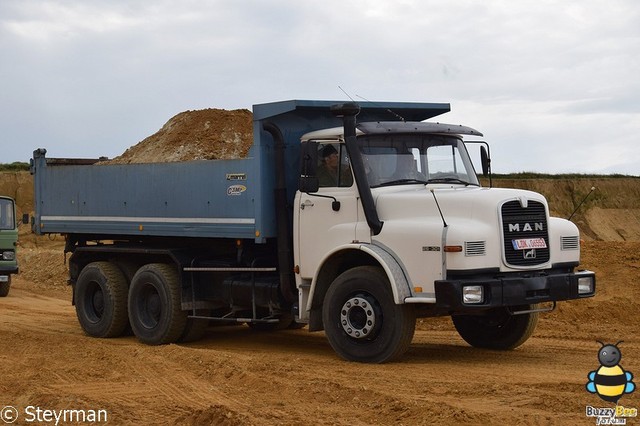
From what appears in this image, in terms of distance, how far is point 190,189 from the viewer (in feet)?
46.3

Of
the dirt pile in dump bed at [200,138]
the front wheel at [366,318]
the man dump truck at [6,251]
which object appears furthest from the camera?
the man dump truck at [6,251]

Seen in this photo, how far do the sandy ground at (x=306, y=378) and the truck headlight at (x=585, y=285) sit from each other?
805mm

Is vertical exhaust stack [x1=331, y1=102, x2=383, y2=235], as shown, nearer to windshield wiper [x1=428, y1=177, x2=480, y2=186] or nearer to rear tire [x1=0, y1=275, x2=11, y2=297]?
windshield wiper [x1=428, y1=177, x2=480, y2=186]

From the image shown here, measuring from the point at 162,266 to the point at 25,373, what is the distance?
12.6 ft

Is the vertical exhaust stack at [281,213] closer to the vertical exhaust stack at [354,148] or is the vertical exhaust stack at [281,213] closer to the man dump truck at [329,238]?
the man dump truck at [329,238]

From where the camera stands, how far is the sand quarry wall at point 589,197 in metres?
52.4

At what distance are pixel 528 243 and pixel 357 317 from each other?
2.09 metres

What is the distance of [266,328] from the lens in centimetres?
1645

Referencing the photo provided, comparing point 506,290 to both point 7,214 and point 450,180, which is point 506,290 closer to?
point 450,180

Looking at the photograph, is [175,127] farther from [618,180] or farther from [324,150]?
[618,180]

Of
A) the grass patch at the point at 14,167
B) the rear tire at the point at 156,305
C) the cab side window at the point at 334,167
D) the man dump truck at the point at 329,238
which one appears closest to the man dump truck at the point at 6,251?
the man dump truck at the point at 329,238

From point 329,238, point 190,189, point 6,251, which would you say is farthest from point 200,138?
point 6,251

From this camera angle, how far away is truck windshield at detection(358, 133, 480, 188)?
12.4 meters

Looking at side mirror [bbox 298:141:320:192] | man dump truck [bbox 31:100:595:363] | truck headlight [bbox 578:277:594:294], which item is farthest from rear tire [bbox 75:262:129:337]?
truck headlight [bbox 578:277:594:294]
